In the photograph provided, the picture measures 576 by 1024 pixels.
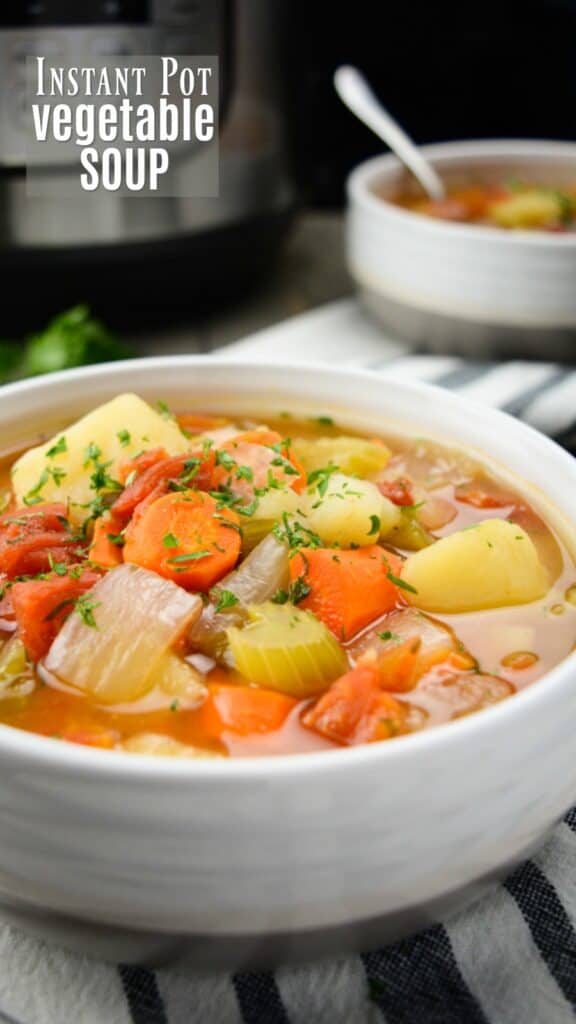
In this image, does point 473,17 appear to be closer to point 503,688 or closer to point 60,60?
point 60,60

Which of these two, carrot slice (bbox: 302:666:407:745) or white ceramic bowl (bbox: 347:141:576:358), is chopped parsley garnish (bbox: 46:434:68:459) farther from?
white ceramic bowl (bbox: 347:141:576:358)

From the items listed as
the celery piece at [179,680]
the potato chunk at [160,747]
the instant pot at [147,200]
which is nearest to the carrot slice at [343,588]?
the celery piece at [179,680]

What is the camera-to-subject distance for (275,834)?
4.44 feet

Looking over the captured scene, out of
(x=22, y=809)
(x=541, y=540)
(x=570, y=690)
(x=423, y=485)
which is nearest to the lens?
(x=22, y=809)

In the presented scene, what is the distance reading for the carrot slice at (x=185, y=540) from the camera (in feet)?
6.03

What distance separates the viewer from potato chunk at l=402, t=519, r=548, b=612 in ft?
6.19

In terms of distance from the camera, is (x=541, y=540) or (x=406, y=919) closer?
(x=406, y=919)

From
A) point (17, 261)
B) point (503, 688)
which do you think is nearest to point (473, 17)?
point (17, 261)

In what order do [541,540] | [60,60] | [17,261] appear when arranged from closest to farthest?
[541,540], [60,60], [17,261]

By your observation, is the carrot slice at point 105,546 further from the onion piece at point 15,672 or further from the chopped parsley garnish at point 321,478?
the chopped parsley garnish at point 321,478

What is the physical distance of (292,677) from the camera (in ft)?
5.46

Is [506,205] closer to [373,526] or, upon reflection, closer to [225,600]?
[373,526]

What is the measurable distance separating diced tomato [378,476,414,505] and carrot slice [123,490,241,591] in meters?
0.34

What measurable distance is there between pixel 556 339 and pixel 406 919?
231 cm
